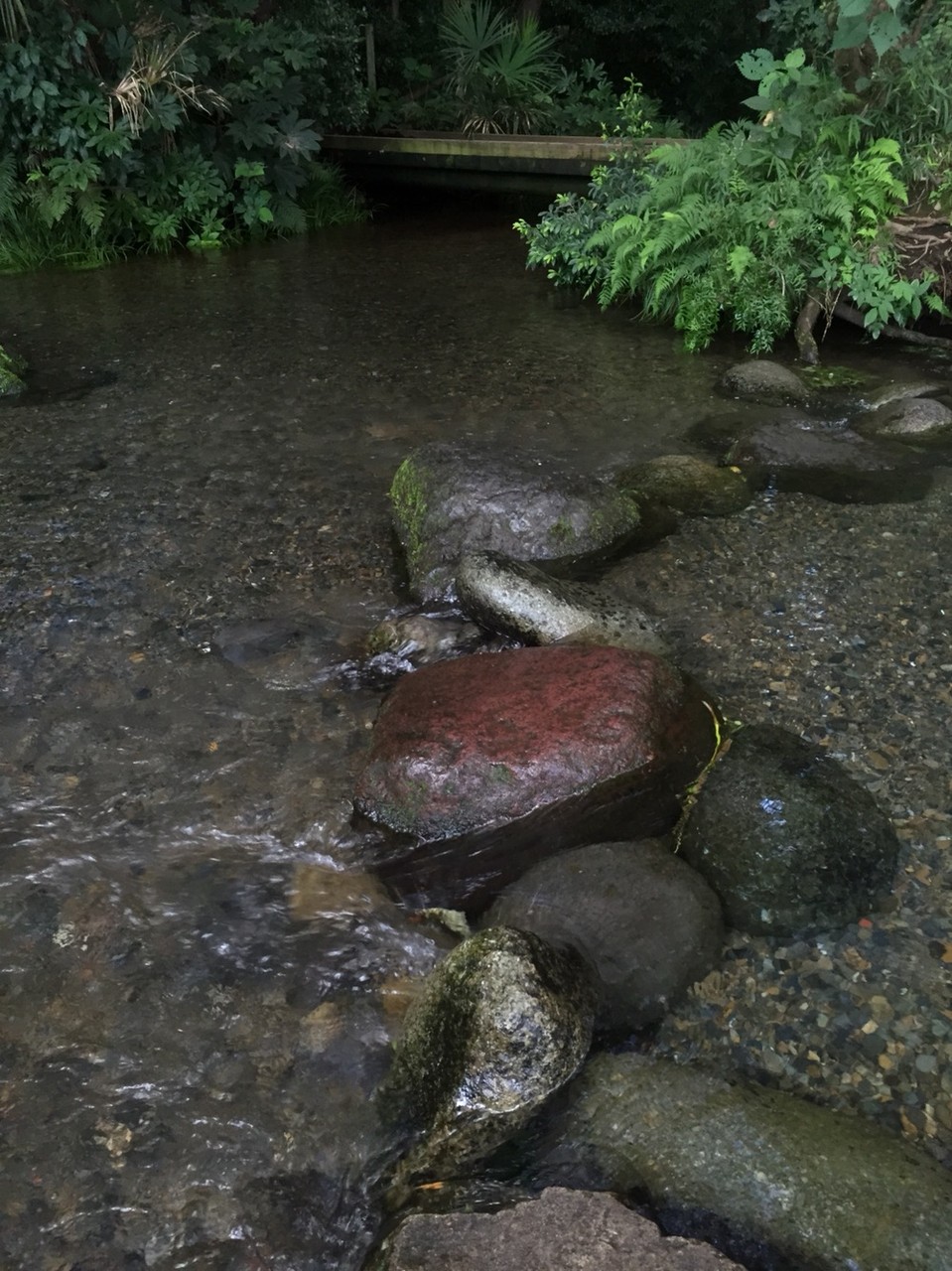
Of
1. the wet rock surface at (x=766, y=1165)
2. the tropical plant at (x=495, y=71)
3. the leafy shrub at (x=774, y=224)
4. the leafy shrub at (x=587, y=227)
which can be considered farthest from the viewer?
the tropical plant at (x=495, y=71)

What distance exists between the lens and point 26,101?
9164mm

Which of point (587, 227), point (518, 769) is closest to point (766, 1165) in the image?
point (518, 769)

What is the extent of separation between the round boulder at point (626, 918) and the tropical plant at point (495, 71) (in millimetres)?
12470

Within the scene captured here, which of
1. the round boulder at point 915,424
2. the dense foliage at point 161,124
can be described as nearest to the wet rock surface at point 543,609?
the round boulder at point 915,424

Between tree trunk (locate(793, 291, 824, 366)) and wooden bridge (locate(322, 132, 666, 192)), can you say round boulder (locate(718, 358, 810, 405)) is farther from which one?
wooden bridge (locate(322, 132, 666, 192))

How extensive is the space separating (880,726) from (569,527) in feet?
5.28

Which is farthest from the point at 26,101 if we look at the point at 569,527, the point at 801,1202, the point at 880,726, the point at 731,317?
the point at 801,1202

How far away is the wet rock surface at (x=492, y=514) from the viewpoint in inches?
165

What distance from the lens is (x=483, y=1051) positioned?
2.11 meters

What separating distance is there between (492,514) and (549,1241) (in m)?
2.96

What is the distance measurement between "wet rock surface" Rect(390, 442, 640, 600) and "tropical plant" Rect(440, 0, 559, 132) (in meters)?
10.3

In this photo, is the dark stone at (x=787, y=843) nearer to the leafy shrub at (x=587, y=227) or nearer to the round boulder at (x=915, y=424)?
the round boulder at (x=915, y=424)

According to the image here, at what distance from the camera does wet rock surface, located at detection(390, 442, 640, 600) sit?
420 centimetres

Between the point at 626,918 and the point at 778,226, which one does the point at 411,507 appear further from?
the point at 778,226
